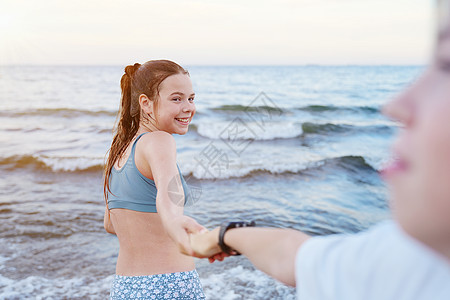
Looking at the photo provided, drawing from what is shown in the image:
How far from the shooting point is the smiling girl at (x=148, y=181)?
214cm

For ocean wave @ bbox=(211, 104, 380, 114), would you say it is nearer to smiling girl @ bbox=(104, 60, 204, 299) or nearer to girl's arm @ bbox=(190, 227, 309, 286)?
smiling girl @ bbox=(104, 60, 204, 299)

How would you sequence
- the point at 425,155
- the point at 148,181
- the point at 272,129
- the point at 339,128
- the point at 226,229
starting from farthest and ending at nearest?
1. the point at 339,128
2. the point at 272,129
3. the point at 148,181
4. the point at 226,229
5. the point at 425,155

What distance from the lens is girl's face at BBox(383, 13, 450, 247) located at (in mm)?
628

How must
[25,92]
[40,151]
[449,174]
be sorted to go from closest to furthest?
[449,174] < [40,151] < [25,92]

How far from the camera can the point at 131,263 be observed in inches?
93.7

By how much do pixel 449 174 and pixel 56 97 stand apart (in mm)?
20987

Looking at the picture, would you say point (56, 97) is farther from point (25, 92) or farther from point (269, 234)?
point (269, 234)

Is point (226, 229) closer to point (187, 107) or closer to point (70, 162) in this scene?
point (187, 107)

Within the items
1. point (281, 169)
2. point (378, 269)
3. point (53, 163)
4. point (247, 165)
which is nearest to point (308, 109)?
point (247, 165)

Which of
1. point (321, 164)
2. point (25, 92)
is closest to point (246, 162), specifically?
point (321, 164)

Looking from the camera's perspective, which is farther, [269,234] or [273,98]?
[273,98]

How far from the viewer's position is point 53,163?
34.0ft

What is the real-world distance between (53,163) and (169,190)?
363 inches

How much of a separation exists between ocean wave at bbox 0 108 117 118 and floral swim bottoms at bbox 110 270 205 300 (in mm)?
14807
